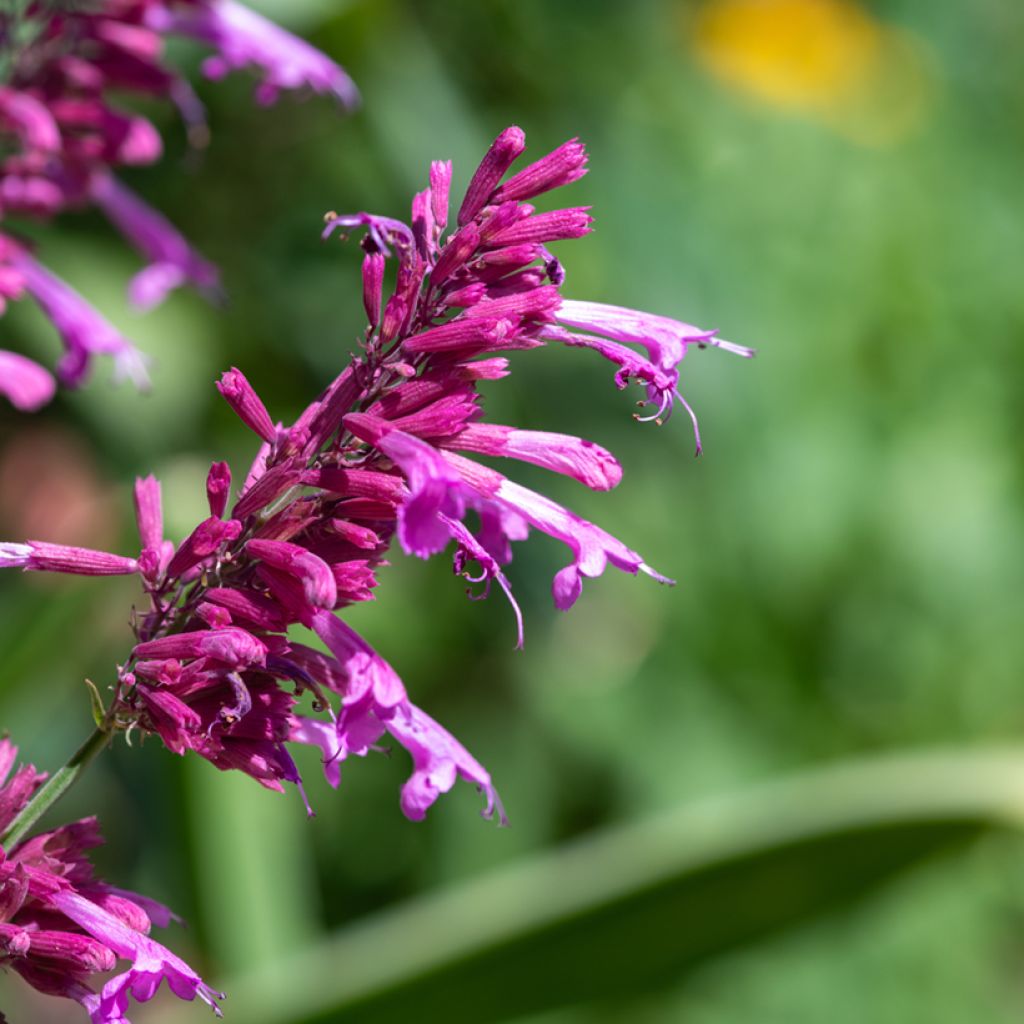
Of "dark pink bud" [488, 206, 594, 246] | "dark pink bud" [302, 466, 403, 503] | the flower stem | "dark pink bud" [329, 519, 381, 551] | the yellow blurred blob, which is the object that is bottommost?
the flower stem

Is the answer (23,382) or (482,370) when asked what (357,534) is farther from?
(23,382)

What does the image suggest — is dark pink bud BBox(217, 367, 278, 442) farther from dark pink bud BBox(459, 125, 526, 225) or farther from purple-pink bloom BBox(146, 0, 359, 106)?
purple-pink bloom BBox(146, 0, 359, 106)

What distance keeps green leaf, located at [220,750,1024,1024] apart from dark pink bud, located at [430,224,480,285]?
1325 millimetres

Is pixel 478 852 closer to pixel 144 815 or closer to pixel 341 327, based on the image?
pixel 144 815

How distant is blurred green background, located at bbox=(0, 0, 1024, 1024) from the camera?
200cm

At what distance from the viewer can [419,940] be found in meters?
1.91

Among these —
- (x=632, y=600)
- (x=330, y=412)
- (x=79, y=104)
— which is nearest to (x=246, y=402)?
(x=330, y=412)

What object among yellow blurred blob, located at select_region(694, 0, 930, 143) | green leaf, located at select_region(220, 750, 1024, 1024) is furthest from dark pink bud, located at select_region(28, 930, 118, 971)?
yellow blurred blob, located at select_region(694, 0, 930, 143)

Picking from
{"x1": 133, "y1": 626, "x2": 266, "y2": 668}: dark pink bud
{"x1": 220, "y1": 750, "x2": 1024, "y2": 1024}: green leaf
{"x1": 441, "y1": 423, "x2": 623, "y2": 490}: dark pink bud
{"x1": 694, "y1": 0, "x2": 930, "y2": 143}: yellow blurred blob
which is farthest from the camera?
{"x1": 694, "y1": 0, "x2": 930, "y2": 143}: yellow blurred blob

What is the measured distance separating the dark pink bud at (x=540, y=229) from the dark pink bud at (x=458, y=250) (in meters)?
0.01

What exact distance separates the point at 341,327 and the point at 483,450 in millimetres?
2178

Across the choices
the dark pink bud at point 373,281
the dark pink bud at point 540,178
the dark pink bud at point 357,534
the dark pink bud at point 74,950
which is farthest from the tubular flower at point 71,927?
the dark pink bud at point 540,178

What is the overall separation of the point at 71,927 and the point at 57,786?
118 millimetres

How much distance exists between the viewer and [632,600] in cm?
342
